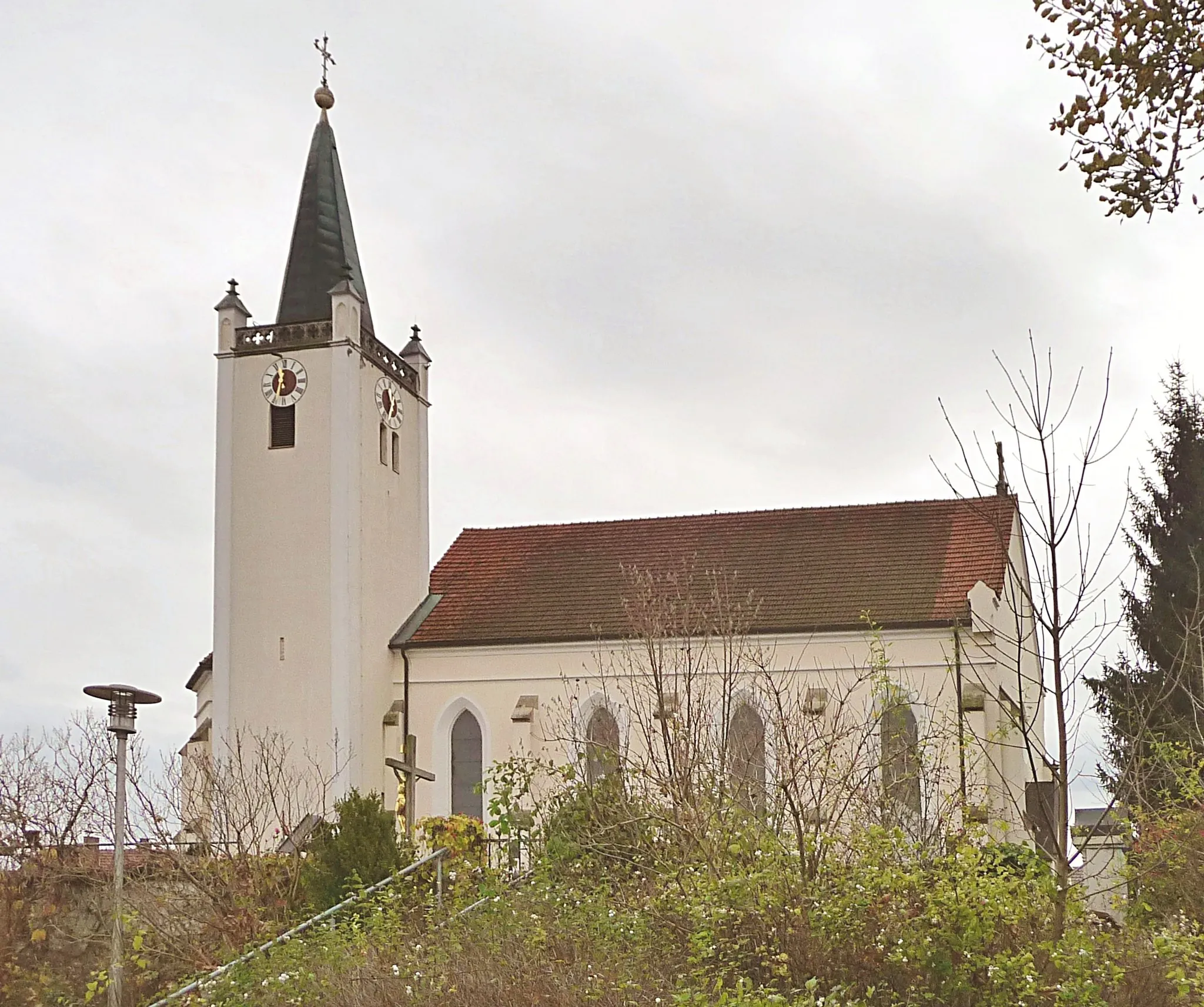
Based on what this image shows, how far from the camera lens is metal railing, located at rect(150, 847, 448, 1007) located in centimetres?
1274

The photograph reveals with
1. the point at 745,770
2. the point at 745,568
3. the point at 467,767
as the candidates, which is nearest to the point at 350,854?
the point at 745,770

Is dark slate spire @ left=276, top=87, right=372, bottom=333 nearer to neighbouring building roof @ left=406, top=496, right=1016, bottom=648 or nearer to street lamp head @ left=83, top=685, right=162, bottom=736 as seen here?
neighbouring building roof @ left=406, top=496, right=1016, bottom=648

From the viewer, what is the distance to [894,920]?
31.9 feet

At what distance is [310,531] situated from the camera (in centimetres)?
2914

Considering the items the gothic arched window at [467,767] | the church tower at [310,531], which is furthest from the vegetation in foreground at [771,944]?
the gothic arched window at [467,767]

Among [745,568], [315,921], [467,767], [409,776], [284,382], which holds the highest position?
[284,382]

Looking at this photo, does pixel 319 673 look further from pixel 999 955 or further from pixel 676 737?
pixel 999 955

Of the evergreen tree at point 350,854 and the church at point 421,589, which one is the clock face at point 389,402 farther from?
the evergreen tree at point 350,854

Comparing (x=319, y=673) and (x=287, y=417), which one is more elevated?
(x=287, y=417)

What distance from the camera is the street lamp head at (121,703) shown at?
1464 cm

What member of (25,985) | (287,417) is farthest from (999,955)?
(287,417)

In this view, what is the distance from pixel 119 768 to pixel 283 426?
1598 centimetres

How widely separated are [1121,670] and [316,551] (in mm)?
16914

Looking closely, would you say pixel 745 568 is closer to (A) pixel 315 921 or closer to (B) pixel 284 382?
(B) pixel 284 382
